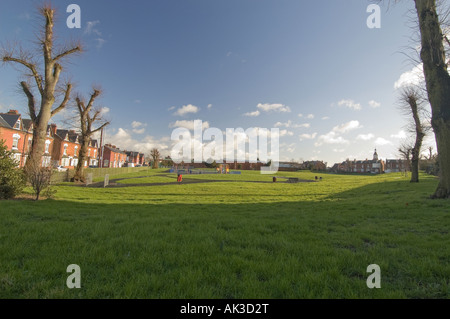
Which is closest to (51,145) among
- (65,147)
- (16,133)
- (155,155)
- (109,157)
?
(65,147)

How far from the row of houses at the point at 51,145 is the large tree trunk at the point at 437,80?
2027 cm

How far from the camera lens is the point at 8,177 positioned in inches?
395

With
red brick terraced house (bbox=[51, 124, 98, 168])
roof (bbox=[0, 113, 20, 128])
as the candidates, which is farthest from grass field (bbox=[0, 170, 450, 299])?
red brick terraced house (bbox=[51, 124, 98, 168])

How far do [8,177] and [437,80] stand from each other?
2082 cm

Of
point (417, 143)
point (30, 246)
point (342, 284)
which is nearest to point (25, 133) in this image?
point (30, 246)

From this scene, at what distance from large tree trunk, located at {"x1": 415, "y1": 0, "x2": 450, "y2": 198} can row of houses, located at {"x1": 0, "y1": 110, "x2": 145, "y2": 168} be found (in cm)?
2027

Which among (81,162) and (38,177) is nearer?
(38,177)

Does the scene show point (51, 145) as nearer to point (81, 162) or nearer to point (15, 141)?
point (15, 141)

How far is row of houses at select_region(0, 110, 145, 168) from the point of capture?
32.0 metres

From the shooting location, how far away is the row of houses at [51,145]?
32.0m

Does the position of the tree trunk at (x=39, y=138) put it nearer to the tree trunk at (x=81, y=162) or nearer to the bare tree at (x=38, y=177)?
the bare tree at (x=38, y=177)

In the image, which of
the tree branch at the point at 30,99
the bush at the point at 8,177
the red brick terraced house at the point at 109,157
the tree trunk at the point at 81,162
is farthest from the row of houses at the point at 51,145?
the tree trunk at the point at 81,162

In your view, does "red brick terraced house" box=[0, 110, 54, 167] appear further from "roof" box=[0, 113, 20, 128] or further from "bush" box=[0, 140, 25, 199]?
"bush" box=[0, 140, 25, 199]
